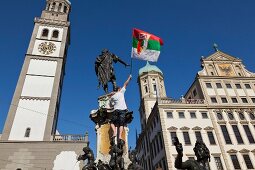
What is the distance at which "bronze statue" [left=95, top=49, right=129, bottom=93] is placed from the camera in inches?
374

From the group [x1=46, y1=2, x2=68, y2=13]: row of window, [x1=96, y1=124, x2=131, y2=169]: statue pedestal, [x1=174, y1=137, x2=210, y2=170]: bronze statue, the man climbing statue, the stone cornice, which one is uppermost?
[x1=46, y1=2, x2=68, y2=13]: row of window

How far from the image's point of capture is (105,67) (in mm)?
9742

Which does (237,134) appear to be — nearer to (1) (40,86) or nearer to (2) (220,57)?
(2) (220,57)

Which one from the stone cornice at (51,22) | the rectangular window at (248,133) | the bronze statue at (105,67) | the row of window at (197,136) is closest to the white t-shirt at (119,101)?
the bronze statue at (105,67)

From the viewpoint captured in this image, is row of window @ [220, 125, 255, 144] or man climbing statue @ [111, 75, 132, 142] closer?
man climbing statue @ [111, 75, 132, 142]

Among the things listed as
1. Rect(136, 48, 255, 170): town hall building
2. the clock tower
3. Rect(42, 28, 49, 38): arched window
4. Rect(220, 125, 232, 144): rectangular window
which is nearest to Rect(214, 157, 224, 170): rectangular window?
Rect(136, 48, 255, 170): town hall building

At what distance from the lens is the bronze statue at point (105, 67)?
9.51m

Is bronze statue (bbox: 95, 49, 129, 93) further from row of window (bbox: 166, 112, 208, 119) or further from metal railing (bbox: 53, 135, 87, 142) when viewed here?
row of window (bbox: 166, 112, 208, 119)

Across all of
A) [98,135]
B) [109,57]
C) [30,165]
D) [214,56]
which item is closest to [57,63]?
[30,165]

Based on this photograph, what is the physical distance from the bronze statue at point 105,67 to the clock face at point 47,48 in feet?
81.9

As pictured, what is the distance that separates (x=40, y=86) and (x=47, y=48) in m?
6.99

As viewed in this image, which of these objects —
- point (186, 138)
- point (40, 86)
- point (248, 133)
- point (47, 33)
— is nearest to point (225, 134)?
point (248, 133)

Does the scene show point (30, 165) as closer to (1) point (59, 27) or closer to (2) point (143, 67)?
(1) point (59, 27)

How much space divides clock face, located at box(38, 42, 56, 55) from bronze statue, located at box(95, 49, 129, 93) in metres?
25.0
